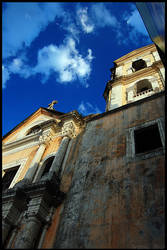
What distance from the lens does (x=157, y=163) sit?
6688 mm

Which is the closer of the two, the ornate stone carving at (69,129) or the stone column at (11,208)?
the stone column at (11,208)

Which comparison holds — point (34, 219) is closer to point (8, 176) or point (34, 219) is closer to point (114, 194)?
point (114, 194)

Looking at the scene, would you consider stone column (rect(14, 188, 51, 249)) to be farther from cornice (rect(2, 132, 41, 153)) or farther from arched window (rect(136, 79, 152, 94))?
arched window (rect(136, 79, 152, 94))

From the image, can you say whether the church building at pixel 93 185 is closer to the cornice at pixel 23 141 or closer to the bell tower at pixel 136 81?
the cornice at pixel 23 141

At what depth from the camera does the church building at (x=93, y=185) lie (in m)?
5.64

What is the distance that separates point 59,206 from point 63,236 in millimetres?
1435

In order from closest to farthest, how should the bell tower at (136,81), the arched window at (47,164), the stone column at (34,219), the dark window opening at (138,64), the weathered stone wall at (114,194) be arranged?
the weathered stone wall at (114,194) < the stone column at (34,219) < the arched window at (47,164) < the bell tower at (136,81) < the dark window opening at (138,64)

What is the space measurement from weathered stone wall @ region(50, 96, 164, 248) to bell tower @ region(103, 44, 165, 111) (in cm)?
344

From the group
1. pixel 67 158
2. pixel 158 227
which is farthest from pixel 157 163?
pixel 67 158

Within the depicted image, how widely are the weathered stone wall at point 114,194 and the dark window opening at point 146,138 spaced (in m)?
0.48

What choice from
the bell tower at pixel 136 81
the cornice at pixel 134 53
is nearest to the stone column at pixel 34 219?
the bell tower at pixel 136 81

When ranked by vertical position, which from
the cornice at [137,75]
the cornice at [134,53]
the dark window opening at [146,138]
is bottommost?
the dark window opening at [146,138]

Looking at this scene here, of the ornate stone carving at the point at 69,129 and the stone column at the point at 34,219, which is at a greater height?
the ornate stone carving at the point at 69,129

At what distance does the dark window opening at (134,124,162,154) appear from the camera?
8.36 m
